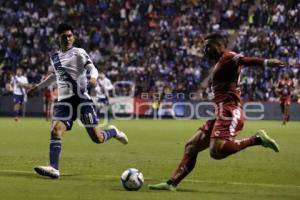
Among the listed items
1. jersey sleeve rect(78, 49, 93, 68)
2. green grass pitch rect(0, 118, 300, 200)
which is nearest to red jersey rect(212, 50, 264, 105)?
green grass pitch rect(0, 118, 300, 200)

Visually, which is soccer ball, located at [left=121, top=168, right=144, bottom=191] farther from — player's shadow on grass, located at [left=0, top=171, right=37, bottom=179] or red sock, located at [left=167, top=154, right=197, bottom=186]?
player's shadow on grass, located at [left=0, top=171, right=37, bottom=179]

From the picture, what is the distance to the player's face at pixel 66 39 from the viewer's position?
11.7 m

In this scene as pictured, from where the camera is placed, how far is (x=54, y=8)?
43781 mm

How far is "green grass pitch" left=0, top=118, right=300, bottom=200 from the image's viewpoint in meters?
9.56

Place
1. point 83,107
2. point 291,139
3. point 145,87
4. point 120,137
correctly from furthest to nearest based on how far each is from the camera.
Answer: point 145,87 < point 291,139 < point 120,137 < point 83,107

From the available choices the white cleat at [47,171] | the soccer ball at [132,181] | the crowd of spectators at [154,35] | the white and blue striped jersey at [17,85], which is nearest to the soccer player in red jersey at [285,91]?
the crowd of spectators at [154,35]

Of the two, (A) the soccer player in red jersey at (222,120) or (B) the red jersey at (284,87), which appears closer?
(A) the soccer player in red jersey at (222,120)

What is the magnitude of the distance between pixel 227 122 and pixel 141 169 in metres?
3.52

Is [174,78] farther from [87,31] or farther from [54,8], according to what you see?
[54,8]

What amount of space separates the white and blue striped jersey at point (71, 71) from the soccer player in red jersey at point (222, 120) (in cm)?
266

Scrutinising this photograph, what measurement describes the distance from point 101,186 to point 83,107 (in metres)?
2.03

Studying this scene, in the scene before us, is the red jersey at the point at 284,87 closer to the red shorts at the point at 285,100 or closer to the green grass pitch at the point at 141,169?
the red shorts at the point at 285,100

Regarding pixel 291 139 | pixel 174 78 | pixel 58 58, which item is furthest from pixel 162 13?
pixel 58 58

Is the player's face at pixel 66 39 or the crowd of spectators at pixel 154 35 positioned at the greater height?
the crowd of spectators at pixel 154 35
